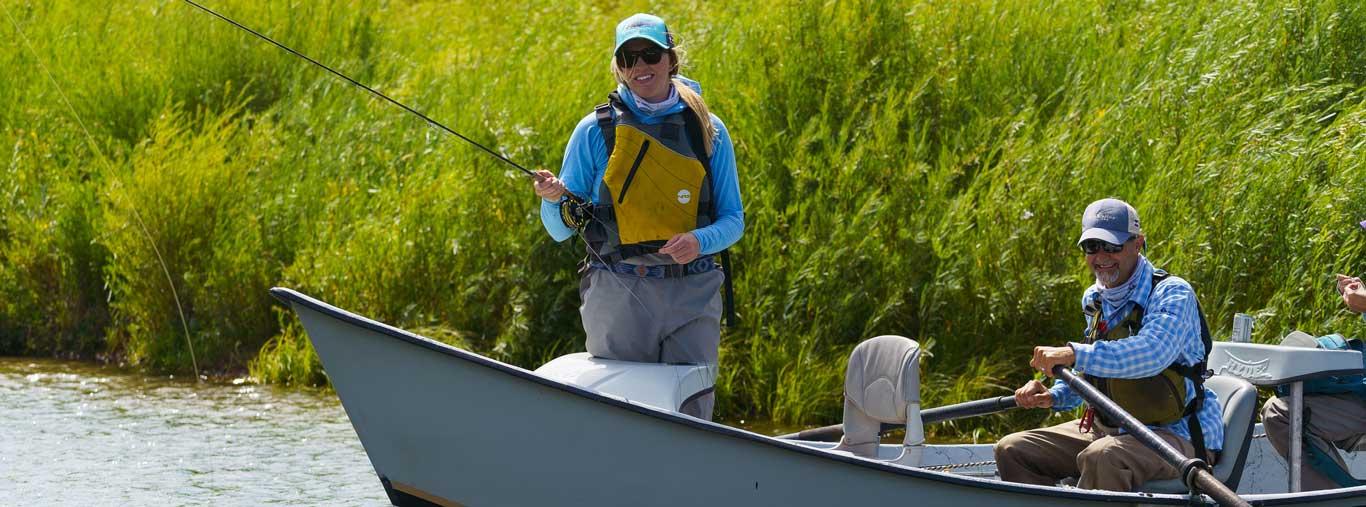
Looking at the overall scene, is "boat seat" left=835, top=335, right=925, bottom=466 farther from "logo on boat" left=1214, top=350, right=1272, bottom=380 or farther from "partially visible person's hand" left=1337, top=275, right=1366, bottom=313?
"partially visible person's hand" left=1337, top=275, right=1366, bottom=313

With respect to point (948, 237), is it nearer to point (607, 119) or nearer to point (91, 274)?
point (607, 119)

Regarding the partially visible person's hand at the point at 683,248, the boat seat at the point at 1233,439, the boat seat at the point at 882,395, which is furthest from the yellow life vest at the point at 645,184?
the boat seat at the point at 1233,439

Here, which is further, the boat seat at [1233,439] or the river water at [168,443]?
the river water at [168,443]

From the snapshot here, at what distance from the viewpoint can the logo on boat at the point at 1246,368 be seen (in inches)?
187

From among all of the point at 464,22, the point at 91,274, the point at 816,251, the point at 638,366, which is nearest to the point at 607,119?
the point at 638,366

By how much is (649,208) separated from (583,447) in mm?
635

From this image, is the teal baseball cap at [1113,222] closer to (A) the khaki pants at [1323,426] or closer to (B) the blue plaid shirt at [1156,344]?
(B) the blue plaid shirt at [1156,344]

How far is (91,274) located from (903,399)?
6.02 metres

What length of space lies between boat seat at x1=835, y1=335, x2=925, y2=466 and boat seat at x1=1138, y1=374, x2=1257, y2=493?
2.26 feet

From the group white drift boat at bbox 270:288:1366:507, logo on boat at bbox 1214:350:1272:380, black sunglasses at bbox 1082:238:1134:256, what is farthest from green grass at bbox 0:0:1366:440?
white drift boat at bbox 270:288:1366:507

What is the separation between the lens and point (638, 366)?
4.38 meters

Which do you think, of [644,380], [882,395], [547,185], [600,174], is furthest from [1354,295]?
[547,185]

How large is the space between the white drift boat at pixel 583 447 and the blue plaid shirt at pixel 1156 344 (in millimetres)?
198

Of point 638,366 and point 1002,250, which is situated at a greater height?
point 1002,250
